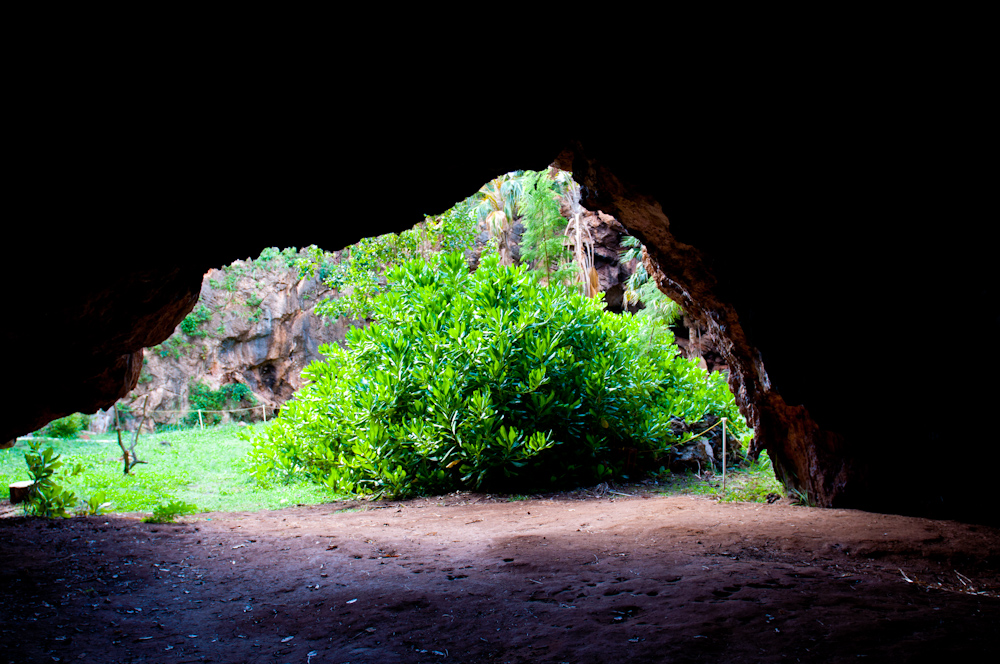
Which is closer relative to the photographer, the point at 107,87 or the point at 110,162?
the point at 107,87

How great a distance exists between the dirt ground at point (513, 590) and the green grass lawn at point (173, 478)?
2171 mm

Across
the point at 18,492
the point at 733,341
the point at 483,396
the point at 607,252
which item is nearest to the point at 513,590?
the point at 733,341

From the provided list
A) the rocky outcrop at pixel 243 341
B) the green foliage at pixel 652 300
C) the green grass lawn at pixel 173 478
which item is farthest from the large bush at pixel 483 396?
the rocky outcrop at pixel 243 341

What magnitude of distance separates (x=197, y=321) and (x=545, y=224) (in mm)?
13042

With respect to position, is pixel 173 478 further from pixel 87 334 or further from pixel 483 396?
pixel 87 334

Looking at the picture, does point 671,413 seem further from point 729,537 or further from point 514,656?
point 514,656

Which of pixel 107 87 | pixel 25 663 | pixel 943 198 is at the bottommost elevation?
pixel 25 663

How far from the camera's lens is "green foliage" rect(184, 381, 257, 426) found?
65.2 feet

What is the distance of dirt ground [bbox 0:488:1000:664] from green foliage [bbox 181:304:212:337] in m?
17.0

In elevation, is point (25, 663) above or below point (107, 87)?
below

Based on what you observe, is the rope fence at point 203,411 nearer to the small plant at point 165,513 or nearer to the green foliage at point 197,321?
the green foliage at point 197,321

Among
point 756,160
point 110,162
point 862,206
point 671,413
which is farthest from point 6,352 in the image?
point 671,413

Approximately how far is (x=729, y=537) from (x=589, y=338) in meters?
3.99

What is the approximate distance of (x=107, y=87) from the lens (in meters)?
2.29
